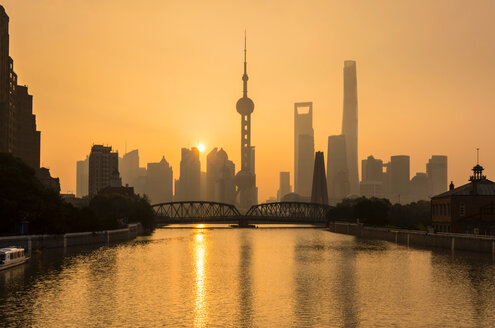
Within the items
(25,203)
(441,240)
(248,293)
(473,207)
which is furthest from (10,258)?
(473,207)

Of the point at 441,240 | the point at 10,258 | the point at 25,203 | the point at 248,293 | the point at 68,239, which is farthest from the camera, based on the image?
the point at 68,239

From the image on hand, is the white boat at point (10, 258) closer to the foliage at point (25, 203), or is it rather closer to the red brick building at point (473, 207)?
the foliage at point (25, 203)

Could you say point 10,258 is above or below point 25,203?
below

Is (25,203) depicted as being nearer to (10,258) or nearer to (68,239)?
(68,239)

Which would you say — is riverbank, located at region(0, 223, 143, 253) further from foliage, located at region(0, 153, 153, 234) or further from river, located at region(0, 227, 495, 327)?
river, located at region(0, 227, 495, 327)

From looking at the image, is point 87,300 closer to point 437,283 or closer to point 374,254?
point 437,283

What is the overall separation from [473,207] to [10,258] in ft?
263

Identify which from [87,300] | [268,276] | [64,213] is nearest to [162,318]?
[87,300]

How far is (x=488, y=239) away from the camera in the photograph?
99188mm

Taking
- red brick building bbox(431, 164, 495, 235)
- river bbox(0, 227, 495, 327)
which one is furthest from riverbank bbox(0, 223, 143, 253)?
red brick building bbox(431, 164, 495, 235)

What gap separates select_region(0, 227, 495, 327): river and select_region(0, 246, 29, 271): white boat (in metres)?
1.20

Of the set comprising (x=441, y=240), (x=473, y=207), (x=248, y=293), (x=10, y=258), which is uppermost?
(x=473, y=207)

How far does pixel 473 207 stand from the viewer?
117250mm

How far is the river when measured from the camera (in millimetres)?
44125
